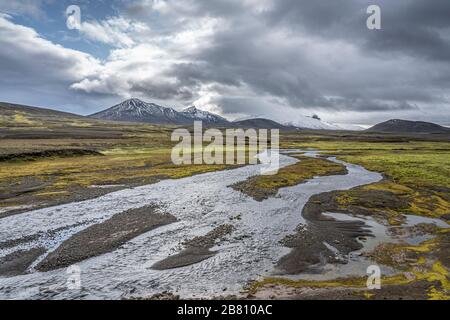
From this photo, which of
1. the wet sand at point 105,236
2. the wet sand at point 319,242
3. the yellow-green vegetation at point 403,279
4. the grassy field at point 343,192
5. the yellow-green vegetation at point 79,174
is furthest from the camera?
the yellow-green vegetation at point 79,174

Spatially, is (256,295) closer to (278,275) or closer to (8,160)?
(278,275)

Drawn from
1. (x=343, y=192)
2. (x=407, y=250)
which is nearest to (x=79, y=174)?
(x=343, y=192)

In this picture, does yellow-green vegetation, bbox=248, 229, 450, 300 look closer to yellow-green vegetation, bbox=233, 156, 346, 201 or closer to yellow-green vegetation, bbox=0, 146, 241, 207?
yellow-green vegetation, bbox=233, 156, 346, 201

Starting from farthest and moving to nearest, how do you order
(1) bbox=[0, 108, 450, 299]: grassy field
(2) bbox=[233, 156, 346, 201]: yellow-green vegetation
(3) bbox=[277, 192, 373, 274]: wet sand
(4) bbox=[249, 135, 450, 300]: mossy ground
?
(2) bbox=[233, 156, 346, 201]: yellow-green vegetation → (3) bbox=[277, 192, 373, 274]: wet sand → (1) bbox=[0, 108, 450, 299]: grassy field → (4) bbox=[249, 135, 450, 300]: mossy ground

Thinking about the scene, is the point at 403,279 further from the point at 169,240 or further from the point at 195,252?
the point at 169,240

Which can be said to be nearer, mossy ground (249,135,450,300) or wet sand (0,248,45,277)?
mossy ground (249,135,450,300)

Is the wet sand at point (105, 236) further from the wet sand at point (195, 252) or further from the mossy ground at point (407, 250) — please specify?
the mossy ground at point (407, 250)

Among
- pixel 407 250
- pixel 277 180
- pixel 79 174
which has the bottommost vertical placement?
pixel 407 250

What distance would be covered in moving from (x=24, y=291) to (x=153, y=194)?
23541mm

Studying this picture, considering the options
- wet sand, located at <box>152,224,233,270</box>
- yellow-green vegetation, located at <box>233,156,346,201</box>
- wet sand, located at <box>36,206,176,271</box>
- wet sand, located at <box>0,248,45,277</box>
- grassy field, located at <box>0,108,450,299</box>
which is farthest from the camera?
yellow-green vegetation, located at <box>233,156,346,201</box>

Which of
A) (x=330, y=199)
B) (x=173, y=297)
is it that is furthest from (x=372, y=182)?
(x=173, y=297)

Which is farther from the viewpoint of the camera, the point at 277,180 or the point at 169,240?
the point at 277,180

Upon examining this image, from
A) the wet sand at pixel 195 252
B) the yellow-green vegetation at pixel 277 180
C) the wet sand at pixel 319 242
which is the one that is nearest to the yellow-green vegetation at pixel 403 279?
the wet sand at pixel 319 242

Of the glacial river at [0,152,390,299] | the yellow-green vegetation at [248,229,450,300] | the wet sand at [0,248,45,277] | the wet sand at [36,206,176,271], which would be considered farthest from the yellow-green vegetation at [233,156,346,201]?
the wet sand at [0,248,45,277]
